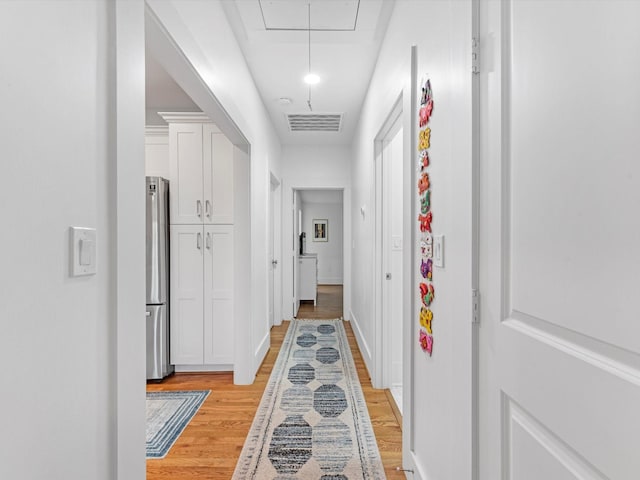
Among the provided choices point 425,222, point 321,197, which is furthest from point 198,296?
point 321,197

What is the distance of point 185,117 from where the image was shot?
10.8ft

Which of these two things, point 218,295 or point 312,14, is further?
point 218,295

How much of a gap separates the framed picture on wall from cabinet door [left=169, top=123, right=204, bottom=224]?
7086 millimetres

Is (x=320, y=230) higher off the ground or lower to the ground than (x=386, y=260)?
higher

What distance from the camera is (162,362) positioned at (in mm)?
3232

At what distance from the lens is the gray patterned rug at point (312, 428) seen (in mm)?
1941

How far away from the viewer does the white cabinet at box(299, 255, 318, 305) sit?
6.96 m

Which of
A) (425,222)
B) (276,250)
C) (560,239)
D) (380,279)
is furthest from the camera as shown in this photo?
(276,250)

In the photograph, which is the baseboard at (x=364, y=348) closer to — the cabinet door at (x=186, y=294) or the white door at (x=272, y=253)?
the white door at (x=272, y=253)

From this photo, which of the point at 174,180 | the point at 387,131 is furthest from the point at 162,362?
the point at 387,131

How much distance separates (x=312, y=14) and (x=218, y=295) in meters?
2.36

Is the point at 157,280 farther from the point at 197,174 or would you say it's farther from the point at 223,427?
the point at 223,427

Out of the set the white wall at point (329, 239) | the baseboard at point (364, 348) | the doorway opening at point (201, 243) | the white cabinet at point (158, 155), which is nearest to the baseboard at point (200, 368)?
the doorway opening at point (201, 243)

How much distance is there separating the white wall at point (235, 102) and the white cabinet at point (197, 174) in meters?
0.31
